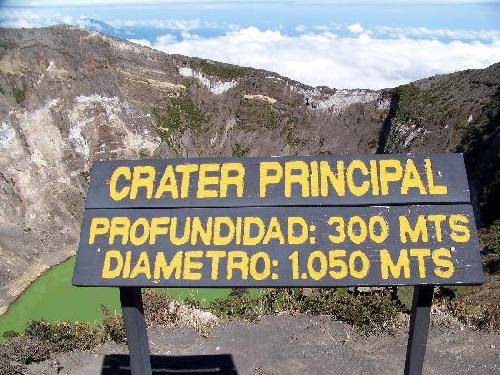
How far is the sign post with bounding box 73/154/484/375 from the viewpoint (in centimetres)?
747

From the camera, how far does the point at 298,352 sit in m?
14.6

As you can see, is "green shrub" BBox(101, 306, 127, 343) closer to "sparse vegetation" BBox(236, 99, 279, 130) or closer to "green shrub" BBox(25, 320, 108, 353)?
"green shrub" BBox(25, 320, 108, 353)

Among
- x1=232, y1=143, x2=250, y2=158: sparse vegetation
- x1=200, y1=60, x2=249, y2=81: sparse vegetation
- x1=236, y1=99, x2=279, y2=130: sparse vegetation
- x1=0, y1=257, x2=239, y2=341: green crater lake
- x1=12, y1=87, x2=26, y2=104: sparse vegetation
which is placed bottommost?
x1=0, y1=257, x2=239, y2=341: green crater lake

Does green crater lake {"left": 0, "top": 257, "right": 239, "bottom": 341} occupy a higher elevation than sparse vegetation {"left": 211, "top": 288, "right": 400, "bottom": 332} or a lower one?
higher

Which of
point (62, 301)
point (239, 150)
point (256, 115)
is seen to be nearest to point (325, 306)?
point (62, 301)

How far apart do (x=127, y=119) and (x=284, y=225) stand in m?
49.0

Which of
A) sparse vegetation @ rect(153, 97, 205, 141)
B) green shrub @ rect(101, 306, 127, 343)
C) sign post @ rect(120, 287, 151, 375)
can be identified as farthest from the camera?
sparse vegetation @ rect(153, 97, 205, 141)

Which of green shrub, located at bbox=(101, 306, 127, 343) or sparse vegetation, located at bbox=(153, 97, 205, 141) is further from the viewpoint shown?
sparse vegetation, located at bbox=(153, 97, 205, 141)

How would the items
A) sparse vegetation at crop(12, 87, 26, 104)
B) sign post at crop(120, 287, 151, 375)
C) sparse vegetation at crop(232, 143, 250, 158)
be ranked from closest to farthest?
sign post at crop(120, 287, 151, 375), sparse vegetation at crop(12, 87, 26, 104), sparse vegetation at crop(232, 143, 250, 158)

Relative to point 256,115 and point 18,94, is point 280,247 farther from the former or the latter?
point 256,115

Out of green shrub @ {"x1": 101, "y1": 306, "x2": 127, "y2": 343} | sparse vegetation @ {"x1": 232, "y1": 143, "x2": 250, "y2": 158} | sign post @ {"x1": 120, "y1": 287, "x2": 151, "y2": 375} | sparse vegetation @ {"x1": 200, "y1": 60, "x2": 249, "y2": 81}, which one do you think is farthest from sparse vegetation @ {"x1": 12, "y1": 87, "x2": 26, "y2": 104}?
sign post @ {"x1": 120, "y1": 287, "x2": 151, "y2": 375}

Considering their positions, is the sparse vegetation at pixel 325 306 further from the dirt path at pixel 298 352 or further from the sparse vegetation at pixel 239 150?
the sparse vegetation at pixel 239 150

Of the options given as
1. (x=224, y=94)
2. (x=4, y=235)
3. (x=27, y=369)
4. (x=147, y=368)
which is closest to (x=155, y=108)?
(x=224, y=94)

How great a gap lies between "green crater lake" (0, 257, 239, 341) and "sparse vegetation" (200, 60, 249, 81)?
35516 millimetres
